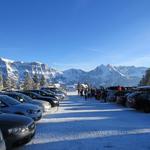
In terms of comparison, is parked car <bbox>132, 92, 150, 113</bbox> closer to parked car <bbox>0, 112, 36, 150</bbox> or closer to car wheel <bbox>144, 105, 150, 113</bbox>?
car wheel <bbox>144, 105, 150, 113</bbox>

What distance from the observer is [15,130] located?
984 cm

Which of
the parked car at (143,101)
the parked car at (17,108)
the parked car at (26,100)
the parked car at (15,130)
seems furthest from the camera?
the parked car at (143,101)

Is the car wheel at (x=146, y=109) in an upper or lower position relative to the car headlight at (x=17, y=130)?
upper

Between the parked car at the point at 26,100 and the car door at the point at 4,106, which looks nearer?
the car door at the point at 4,106

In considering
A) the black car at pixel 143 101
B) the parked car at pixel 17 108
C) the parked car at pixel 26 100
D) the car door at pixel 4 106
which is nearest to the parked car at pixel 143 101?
the black car at pixel 143 101

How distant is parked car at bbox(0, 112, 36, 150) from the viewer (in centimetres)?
971

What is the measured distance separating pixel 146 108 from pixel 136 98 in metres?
1.48

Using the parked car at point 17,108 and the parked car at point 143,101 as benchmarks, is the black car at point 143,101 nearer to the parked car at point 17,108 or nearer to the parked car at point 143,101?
the parked car at point 143,101

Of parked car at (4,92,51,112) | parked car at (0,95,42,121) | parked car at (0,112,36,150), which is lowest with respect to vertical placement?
parked car at (0,112,36,150)

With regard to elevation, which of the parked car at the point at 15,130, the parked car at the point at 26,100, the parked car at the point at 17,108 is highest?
the parked car at the point at 26,100

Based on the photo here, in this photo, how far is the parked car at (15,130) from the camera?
382 inches

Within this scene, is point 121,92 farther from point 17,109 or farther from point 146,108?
point 17,109

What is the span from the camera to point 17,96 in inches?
898

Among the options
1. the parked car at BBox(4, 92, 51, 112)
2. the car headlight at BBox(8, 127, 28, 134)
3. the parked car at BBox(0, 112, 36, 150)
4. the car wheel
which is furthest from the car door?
the car wheel
